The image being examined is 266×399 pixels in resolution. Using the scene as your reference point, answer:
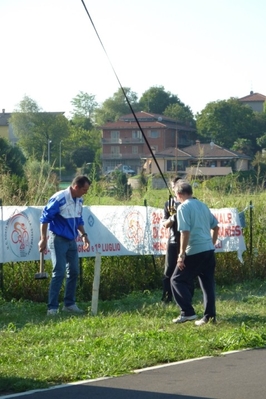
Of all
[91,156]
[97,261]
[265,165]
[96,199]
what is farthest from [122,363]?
[91,156]

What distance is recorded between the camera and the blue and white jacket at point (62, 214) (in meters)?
11.5

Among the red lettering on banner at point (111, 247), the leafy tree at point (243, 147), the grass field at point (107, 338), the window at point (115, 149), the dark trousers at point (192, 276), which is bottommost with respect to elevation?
the grass field at point (107, 338)

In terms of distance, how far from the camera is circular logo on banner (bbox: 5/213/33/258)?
12555 millimetres

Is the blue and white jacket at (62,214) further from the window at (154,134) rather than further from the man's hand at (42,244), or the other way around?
the window at (154,134)

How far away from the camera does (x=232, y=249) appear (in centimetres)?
1535

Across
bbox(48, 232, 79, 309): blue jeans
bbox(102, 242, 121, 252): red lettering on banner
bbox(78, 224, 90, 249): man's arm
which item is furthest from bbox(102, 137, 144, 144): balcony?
bbox(48, 232, 79, 309): blue jeans

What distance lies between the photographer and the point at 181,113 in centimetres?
10294

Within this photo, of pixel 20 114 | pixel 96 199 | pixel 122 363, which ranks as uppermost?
pixel 20 114

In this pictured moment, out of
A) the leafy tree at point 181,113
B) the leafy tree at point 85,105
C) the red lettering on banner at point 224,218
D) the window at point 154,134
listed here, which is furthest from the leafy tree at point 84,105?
the red lettering on banner at point 224,218

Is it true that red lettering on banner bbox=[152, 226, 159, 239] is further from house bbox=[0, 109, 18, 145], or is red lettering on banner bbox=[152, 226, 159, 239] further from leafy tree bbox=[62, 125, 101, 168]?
house bbox=[0, 109, 18, 145]

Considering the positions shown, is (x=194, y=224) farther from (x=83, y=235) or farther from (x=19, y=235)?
(x=19, y=235)

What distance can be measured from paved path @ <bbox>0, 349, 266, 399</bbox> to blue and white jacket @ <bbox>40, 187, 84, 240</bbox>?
357 cm

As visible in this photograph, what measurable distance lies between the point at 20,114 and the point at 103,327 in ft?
332

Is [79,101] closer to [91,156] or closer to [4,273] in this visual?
[91,156]
